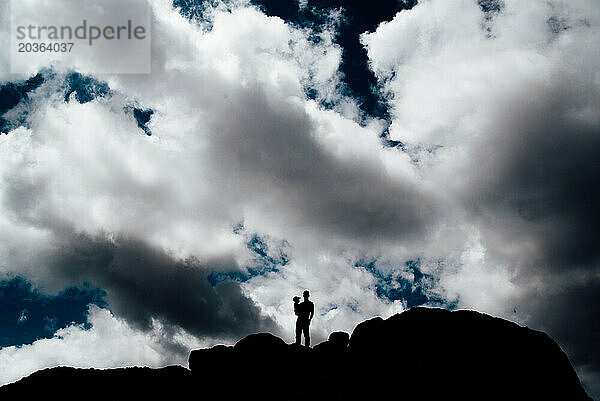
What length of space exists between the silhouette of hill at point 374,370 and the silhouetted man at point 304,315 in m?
1.20

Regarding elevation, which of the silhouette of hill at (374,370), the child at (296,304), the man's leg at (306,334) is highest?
the child at (296,304)

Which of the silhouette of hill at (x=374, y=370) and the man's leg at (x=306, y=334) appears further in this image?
the man's leg at (x=306, y=334)

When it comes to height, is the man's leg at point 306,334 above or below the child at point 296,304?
below

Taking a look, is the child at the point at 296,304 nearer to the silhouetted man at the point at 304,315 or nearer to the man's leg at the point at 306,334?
the silhouetted man at the point at 304,315

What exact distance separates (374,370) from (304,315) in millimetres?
6921

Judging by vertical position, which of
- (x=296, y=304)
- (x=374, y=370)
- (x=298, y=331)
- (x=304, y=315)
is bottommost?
(x=374, y=370)

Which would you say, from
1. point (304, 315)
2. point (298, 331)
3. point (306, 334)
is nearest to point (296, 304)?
point (304, 315)

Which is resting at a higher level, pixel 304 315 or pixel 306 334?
pixel 304 315

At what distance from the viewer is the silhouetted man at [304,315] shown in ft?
88.2

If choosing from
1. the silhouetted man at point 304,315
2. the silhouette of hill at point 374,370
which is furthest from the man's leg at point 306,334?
the silhouette of hill at point 374,370

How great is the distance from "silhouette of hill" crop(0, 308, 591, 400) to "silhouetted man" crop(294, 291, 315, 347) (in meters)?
1.20

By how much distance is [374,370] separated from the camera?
21297mm

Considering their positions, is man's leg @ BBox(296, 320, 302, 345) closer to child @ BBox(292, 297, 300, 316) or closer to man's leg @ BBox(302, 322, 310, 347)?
man's leg @ BBox(302, 322, 310, 347)

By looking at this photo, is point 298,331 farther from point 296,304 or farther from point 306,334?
point 296,304
